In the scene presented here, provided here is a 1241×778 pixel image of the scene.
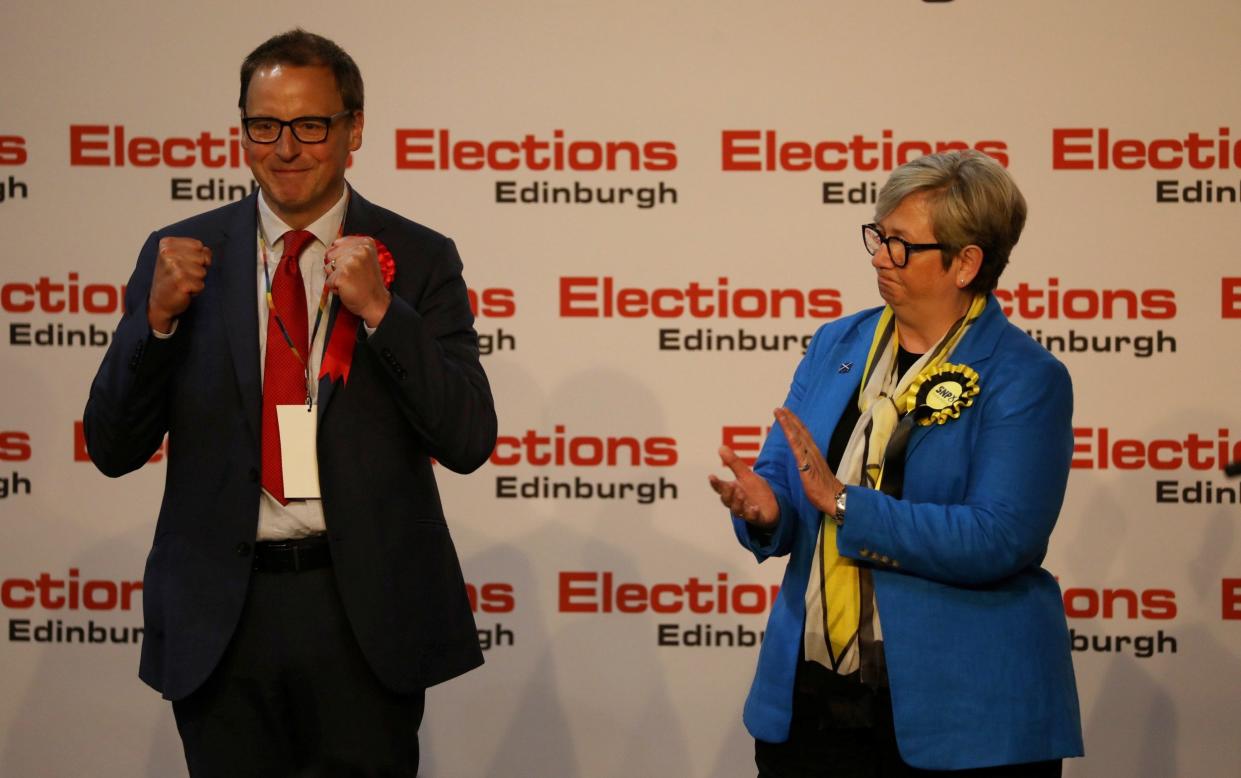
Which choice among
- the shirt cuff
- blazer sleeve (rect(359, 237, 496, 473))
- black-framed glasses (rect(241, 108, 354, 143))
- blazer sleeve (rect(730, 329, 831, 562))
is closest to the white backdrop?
blazer sleeve (rect(730, 329, 831, 562))

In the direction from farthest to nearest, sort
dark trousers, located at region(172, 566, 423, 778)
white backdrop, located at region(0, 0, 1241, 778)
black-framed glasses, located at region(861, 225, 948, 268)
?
white backdrop, located at region(0, 0, 1241, 778), black-framed glasses, located at region(861, 225, 948, 268), dark trousers, located at region(172, 566, 423, 778)

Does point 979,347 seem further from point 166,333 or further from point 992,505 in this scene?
point 166,333

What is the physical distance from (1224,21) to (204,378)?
3306 mm

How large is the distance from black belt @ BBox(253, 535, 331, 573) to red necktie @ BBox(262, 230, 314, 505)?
0.25 feet

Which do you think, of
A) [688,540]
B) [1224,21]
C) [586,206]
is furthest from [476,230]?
[1224,21]

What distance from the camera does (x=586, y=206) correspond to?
13.3 ft

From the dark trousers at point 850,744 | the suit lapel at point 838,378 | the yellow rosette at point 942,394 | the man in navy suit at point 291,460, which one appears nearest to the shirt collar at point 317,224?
the man in navy suit at point 291,460

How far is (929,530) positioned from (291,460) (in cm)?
110

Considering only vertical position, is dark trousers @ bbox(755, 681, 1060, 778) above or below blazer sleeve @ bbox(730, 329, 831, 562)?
below

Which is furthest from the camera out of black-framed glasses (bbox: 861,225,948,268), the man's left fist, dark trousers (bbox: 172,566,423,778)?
black-framed glasses (bbox: 861,225,948,268)

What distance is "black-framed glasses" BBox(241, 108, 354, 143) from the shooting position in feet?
7.56

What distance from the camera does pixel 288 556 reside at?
2.26 m

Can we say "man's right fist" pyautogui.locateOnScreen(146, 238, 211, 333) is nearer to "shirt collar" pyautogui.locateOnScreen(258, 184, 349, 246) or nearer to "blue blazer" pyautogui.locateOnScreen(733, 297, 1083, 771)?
"shirt collar" pyautogui.locateOnScreen(258, 184, 349, 246)

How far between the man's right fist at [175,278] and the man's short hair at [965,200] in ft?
3.99
